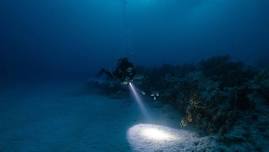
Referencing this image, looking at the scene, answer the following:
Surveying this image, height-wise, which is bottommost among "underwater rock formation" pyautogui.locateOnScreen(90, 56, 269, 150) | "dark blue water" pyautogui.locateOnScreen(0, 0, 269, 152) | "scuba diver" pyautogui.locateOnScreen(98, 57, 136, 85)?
"underwater rock formation" pyautogui.locateOnScreen(90, 56, 269, 150)

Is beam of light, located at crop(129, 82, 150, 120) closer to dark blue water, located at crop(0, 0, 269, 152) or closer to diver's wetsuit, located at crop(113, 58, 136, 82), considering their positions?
diver's wetsuit, located at crop(113, 58, 136, 82)

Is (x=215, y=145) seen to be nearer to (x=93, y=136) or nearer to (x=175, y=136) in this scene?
(x=175, y=136)

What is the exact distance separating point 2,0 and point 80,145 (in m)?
100

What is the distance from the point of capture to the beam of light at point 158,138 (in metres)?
6.82

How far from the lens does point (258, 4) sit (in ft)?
342

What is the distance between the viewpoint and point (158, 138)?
7516 millimetres

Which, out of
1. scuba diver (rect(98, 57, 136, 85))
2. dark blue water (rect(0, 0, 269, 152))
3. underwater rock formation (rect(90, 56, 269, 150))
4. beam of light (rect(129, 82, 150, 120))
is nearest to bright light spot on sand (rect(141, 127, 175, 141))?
underwater rock formation (rect(90, 56, 269, 150))

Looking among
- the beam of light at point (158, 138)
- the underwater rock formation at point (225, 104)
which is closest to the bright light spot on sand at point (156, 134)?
the beam of light at point (158, 138)

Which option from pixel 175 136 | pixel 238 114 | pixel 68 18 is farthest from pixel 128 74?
pixel 68 18

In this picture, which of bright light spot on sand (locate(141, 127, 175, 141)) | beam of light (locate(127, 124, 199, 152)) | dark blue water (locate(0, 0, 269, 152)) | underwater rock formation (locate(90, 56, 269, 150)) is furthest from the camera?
dark blue water (locate(0, 0, 269, 152))

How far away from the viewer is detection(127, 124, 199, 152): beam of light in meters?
6.82

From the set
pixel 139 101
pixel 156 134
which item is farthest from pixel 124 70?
pixel 156 134

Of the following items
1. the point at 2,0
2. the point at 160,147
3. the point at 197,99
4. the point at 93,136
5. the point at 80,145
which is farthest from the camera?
the point at 2,0

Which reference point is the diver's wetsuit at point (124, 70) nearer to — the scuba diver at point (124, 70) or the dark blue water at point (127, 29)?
the scuba diver at point (124, 70)
